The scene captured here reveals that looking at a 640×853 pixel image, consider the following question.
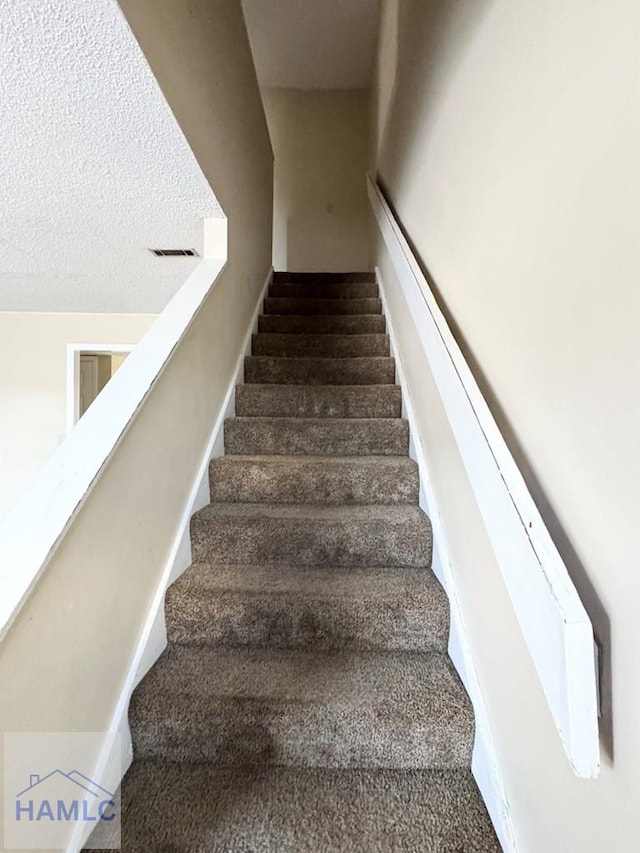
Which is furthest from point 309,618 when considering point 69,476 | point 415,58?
point 415,58

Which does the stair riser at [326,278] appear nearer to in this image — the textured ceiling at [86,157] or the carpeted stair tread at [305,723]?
the textured ceiling at [86,157]

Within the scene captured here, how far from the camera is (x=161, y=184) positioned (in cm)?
142

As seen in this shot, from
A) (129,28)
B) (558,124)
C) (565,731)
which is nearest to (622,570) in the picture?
(565,731)

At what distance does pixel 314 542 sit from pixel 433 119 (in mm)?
1574

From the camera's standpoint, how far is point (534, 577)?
671mm

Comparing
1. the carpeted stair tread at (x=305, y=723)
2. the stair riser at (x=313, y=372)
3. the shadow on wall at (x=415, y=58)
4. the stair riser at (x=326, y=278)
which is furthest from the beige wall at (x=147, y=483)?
the stair riser at (x=326, y=278)

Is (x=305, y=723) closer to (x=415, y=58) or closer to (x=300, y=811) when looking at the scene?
(x=300, y=811)

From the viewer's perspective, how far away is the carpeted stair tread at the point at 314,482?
1703mm

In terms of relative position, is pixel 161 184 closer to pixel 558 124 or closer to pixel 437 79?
pixel 437 79

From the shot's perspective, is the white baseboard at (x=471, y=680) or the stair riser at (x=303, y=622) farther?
the stair riser at (x=303, y=622)

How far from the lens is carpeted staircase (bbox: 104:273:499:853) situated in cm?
92

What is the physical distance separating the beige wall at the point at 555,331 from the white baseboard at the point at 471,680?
0.04m

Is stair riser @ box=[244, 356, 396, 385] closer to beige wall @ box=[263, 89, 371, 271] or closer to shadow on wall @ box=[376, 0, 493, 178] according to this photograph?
shadow on wall @ box=[376, 0, 493, 178]

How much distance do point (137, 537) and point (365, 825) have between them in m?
0.83
